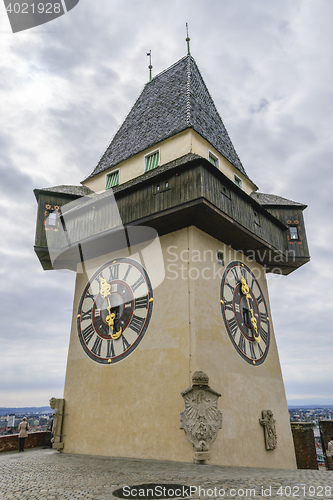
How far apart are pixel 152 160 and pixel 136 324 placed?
5163 millimetres

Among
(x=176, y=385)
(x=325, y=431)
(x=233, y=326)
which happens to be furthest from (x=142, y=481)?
(x=325, y=431)

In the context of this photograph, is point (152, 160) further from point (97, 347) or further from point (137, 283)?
point (97, 347)

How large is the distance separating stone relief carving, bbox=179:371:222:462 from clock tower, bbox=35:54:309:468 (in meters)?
0.04

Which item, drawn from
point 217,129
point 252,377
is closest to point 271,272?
point 252,377

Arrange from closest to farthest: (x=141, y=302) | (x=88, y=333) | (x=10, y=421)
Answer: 1. (x=141, y=302)
2. (x=88, y=333)
3. (x=10, y=421)

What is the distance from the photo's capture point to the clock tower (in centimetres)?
854

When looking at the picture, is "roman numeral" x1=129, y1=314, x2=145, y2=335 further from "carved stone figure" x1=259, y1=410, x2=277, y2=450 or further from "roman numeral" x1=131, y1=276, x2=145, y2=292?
"carved stone figure" x1=259, y1=410, x2=277, y2=450

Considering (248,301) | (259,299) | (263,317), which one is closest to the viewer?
(248,301)

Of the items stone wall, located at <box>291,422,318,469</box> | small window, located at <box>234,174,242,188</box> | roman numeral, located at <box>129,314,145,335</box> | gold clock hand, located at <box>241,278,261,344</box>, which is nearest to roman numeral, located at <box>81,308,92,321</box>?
roman numeral, located at <box>129,314,145,335</box>

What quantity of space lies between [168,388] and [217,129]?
921cm

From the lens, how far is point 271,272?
13.2 meters

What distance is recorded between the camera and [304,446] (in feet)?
44.2

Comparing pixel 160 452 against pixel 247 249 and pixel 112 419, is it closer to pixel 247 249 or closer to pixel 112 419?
pixel 112 419

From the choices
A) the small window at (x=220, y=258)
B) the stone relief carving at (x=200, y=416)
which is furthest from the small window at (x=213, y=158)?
the stone relief carving at (x=200, y=416)
